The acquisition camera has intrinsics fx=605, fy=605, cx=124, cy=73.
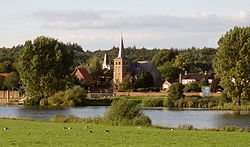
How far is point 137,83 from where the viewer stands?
11862cm

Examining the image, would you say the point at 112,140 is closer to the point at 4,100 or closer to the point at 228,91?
the point at 228,91

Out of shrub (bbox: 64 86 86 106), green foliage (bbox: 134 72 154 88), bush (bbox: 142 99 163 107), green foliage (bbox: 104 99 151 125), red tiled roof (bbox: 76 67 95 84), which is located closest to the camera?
green foliage (bbox: 104 99 151 125)

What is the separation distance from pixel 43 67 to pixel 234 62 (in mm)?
30794

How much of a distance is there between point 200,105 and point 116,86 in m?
44.9

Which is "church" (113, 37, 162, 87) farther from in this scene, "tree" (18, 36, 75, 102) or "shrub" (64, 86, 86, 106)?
"shrub" (64, 86, 86, 106)

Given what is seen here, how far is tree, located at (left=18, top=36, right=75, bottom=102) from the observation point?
310 feet

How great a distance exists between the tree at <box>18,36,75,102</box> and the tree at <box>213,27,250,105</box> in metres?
26.1

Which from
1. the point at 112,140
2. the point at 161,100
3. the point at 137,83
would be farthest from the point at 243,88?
the point at 112,140

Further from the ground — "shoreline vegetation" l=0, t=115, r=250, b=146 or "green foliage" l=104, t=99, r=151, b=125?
"green foliage" l=104, t=99, r=151, b=125

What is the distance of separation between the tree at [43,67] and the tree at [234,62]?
85.5 ft

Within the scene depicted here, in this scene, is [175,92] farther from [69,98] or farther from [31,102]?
[31,102]

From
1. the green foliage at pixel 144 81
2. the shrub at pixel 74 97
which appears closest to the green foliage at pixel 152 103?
the shrub at pixel 74 97

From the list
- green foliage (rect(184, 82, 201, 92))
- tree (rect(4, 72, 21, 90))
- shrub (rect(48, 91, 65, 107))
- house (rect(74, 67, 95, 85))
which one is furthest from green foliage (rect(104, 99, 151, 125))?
house (rect(74, 67, 95, 85))

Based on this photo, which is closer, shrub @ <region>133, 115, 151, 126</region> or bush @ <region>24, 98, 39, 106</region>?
shrub @ <region>133, 115, 151, 126</region>
